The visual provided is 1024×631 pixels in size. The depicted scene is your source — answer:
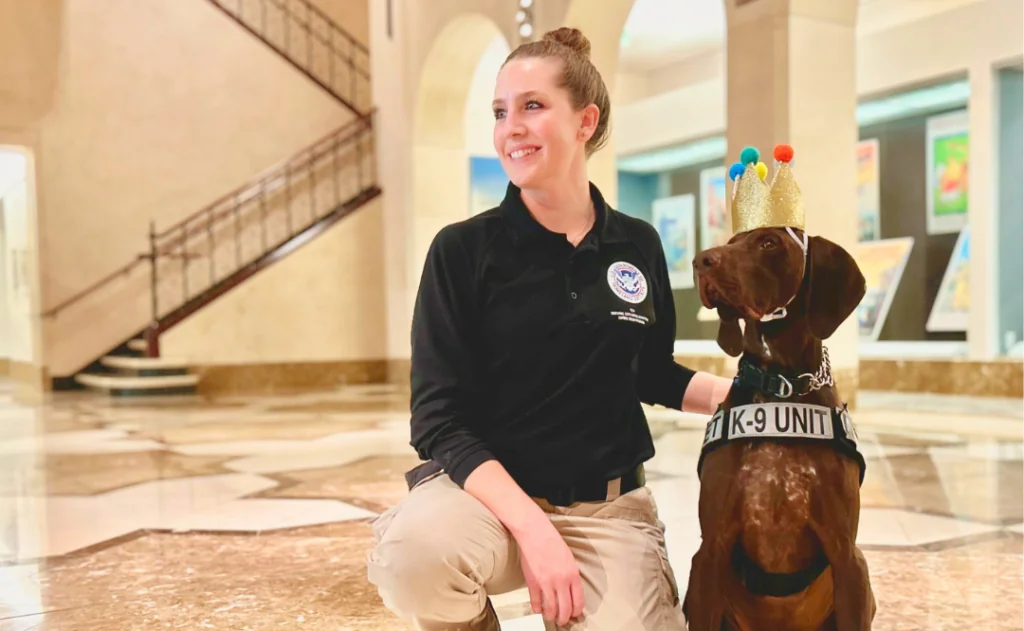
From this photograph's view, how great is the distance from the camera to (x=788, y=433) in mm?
1104

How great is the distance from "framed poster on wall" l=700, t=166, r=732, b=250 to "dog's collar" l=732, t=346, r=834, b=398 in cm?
810

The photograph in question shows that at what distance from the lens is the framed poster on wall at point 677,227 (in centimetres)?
942

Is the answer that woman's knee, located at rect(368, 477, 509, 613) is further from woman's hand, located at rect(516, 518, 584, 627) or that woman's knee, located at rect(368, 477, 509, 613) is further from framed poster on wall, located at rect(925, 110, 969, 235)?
framed poster on wall, located at rect(925, 110, 969, 235)

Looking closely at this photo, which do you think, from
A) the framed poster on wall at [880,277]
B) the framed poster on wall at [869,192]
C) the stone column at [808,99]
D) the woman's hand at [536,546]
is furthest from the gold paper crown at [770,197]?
the framed poster on wall at [869,192]

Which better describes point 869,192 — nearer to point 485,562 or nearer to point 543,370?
point 543,370

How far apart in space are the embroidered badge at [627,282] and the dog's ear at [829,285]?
1.16 ft

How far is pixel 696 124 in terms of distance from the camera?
9039mm

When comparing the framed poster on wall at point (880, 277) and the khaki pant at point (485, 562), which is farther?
the framed poster on wall at point (880, 277)

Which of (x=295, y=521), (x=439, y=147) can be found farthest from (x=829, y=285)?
(x=439, y=147)

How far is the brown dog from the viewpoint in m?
1.09

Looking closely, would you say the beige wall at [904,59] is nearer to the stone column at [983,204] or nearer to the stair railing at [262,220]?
the stone column at [983,204]

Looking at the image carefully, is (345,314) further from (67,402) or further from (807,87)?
(807,87)

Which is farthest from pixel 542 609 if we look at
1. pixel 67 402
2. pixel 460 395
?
pixel 67 402

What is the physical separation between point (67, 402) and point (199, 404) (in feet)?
4.17
